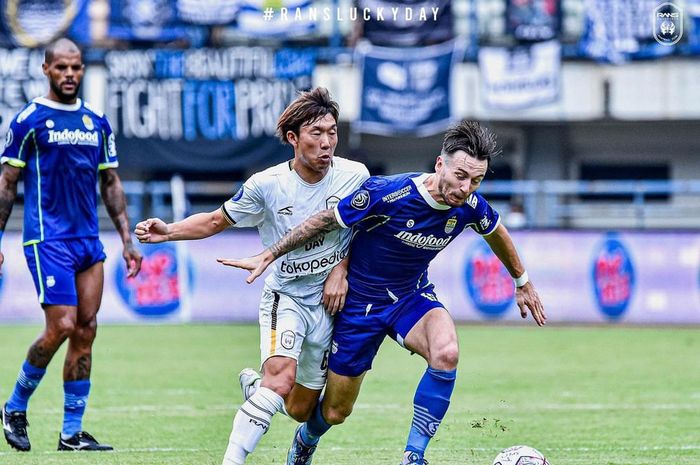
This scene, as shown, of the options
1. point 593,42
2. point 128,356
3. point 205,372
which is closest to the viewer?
point 205,372

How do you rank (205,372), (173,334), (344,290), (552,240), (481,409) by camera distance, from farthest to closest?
(552,240), (173,334), (205,372), (481,409), (344,290)

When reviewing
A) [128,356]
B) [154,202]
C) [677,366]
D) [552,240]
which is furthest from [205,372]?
[154,202]

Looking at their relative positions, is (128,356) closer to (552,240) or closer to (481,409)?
(481,409)

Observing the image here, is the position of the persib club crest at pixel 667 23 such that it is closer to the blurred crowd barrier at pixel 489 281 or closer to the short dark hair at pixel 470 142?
the blurred crowd barrier at pixel 489 281

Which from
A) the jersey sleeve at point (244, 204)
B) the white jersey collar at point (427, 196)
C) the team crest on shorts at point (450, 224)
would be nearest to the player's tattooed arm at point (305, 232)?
the jersey sleeve at point (244, 204)

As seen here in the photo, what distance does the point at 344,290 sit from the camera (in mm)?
7344

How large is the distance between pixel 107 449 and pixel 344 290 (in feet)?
6.79

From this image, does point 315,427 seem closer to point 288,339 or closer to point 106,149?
point 288,339

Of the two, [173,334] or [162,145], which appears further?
[162,145]

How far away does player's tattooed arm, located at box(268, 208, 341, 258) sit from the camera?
7098 mm

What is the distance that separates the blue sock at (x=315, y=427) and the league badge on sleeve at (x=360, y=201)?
1213mm

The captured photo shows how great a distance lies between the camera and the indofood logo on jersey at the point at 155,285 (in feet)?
66.8

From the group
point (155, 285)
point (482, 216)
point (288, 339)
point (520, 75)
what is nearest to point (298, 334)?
point (288, 339)

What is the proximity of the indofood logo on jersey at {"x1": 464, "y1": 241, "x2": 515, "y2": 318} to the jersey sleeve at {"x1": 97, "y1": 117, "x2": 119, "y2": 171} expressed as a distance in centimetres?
1210
